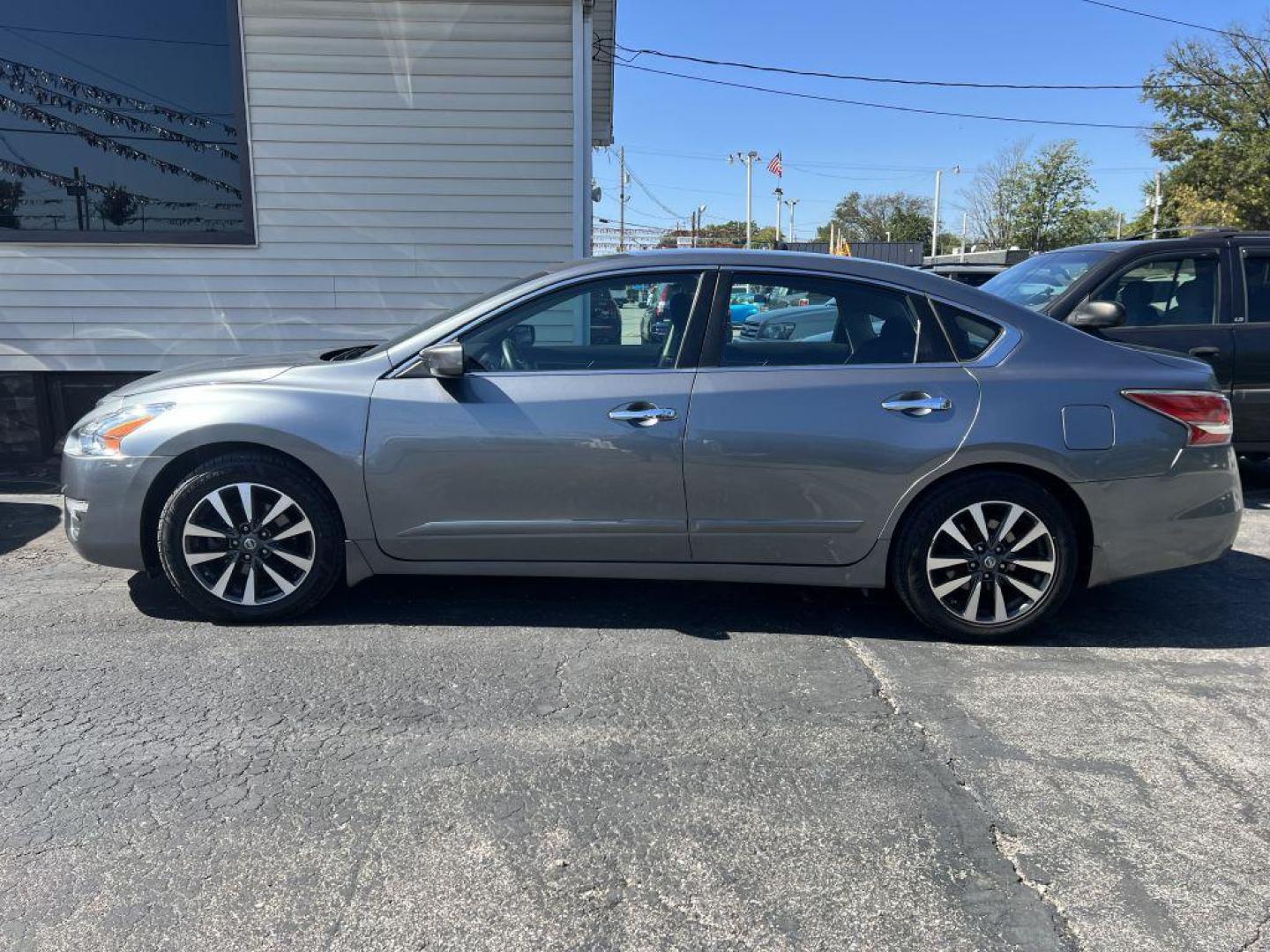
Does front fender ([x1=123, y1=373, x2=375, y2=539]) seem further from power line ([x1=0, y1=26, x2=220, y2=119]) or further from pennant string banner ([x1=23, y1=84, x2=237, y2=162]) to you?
power line ([x1=0, y1=26, x2=220, y2=119])

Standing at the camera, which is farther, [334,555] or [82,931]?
[334,555]

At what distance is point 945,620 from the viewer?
406 cm

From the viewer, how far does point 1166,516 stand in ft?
13.2

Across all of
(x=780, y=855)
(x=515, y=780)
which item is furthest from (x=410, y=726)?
(x=780, y=855)

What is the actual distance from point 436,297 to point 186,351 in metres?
2.13

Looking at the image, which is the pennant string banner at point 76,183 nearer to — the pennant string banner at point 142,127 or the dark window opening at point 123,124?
the dark window opening at point 123,124

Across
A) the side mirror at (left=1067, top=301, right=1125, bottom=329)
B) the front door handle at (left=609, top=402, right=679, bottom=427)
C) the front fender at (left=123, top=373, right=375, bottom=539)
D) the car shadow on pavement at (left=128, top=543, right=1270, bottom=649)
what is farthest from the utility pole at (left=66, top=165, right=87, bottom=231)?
the side mirror at (left=1067, top=301, right=1125, bottom=329)

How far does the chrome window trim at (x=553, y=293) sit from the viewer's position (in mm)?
4059

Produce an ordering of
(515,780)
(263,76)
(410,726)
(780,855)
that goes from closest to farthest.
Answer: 1. (780,855)
2. (515,780)
3. (410,726)
4. (263,76)

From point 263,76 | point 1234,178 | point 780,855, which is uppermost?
point 1234,178

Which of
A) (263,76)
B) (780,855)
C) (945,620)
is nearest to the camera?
(780,855)

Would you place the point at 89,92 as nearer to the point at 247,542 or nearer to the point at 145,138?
the point at 145,138

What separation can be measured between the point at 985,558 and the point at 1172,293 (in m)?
3.75

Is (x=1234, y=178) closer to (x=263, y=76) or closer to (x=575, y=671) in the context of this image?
(x=263, y=76)
